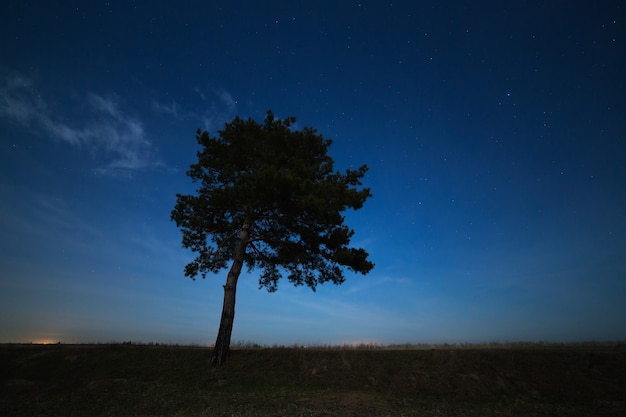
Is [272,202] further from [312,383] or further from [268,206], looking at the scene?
[312,383]

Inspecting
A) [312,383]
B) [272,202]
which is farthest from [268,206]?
[312,383]

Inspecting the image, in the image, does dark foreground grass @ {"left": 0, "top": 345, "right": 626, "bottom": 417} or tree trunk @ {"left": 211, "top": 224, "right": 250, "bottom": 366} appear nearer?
dark foreground grass @ {"left": 0, "top": 345, "right": 626, "bottom": 417}

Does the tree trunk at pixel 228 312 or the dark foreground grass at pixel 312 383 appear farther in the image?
the tree trunk at pixel 228 312

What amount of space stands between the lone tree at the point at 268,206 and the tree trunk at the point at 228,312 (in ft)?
0.15

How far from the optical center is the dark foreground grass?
11148 mm

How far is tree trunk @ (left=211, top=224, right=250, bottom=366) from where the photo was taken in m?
16.3

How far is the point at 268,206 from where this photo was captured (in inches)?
727

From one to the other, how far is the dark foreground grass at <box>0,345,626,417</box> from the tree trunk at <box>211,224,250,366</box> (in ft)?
2.09

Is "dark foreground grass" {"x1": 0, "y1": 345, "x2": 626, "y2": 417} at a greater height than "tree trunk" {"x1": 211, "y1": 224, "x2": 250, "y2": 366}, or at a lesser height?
lesser

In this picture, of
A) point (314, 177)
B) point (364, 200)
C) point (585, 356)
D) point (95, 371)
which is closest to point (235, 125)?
point (314, 177)

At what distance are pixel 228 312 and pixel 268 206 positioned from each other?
224 inches

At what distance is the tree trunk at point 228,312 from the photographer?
16344 millimetres

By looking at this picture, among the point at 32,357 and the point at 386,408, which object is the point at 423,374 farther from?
the point at 32,357

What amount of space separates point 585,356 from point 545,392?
13.9ft
